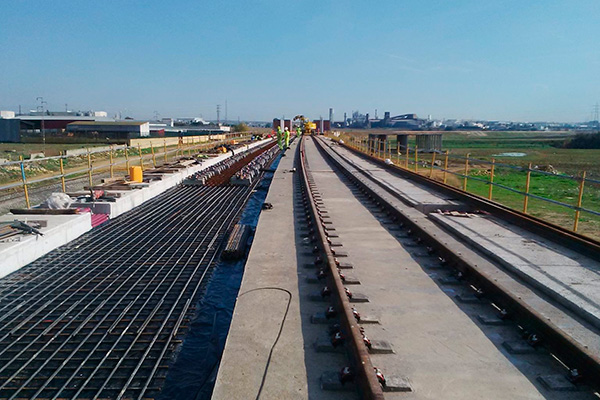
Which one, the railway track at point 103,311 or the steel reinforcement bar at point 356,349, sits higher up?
the steel reinforcement bar at point 356,349

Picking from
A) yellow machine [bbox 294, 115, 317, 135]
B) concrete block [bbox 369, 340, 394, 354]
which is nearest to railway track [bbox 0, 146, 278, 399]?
concrete block [bbox 369, 340, 394, 354]

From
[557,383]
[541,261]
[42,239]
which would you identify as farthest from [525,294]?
[42,239]

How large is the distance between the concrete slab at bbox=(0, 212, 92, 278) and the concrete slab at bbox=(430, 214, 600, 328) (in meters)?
7.22

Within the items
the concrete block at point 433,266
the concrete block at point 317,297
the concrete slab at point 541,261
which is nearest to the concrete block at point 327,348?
the concrete block at point 317,297

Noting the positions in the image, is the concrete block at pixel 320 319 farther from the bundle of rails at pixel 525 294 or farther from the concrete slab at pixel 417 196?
the concrete slab at pixel 417 196

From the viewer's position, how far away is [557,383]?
3662 millimetres

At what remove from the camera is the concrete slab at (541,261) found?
17.4 feet

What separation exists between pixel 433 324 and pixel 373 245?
3361 millimetres

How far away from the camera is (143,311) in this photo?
577 cm

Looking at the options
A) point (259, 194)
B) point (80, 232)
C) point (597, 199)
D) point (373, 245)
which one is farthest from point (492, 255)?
point (597, 199)

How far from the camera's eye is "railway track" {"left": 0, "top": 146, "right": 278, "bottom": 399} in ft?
14.0

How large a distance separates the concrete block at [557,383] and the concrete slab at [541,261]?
125 cm

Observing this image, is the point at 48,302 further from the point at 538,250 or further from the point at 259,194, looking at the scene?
the point at 259,194

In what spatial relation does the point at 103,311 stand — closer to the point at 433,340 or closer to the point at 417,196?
the point at 433,340
